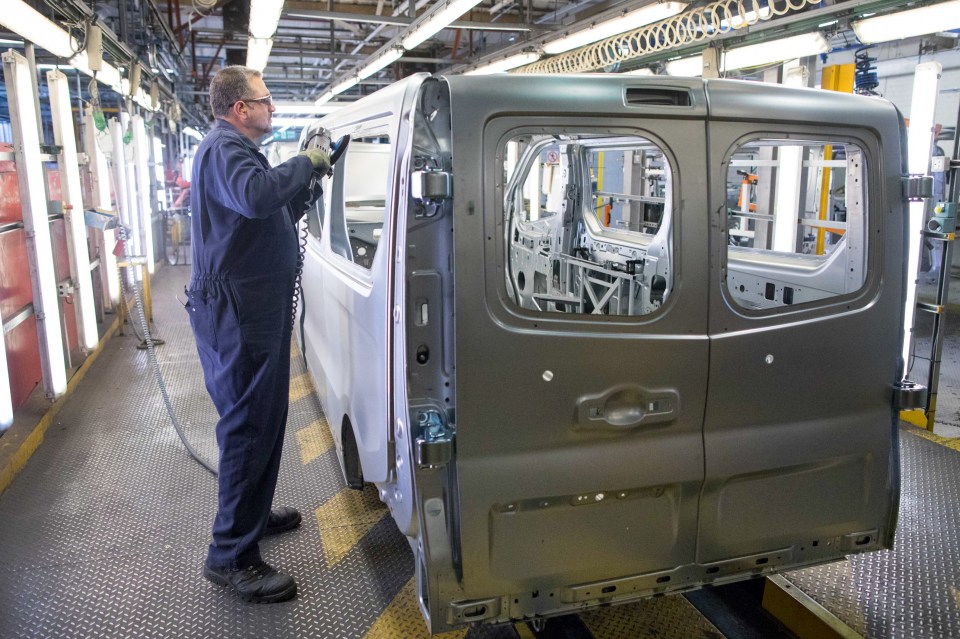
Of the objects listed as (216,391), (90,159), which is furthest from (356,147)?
(216,391)

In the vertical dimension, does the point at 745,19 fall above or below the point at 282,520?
above

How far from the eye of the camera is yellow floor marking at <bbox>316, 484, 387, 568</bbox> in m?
3.28

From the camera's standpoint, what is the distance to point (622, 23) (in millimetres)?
5477

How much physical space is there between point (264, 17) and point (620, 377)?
14.6 ft

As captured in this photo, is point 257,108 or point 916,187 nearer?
point 916,187

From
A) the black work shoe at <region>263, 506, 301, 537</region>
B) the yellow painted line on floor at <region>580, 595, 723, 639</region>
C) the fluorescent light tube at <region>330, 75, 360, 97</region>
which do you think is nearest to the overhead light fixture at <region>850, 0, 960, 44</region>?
the yellow painted line on floor at <region>580, 595, 723, 639</region>

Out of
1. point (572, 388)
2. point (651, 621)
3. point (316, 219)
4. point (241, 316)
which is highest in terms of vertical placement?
point (316, 219)

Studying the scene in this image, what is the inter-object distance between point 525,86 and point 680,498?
1.35 meters

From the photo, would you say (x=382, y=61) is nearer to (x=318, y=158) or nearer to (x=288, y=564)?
(x=318, y=158)

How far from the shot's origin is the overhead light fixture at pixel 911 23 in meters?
3.95

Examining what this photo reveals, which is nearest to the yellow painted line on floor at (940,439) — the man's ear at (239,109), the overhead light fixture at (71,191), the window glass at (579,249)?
the window glass at (579,249)

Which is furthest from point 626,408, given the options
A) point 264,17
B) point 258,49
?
point 258,49

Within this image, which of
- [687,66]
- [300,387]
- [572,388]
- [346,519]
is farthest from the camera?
[687,66]

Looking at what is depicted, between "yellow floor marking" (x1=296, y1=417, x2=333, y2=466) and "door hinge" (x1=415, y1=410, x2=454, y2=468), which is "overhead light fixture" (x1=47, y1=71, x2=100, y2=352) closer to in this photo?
"yellow floor marking" (x1=296, y1=417, x2=333, y2=466)
